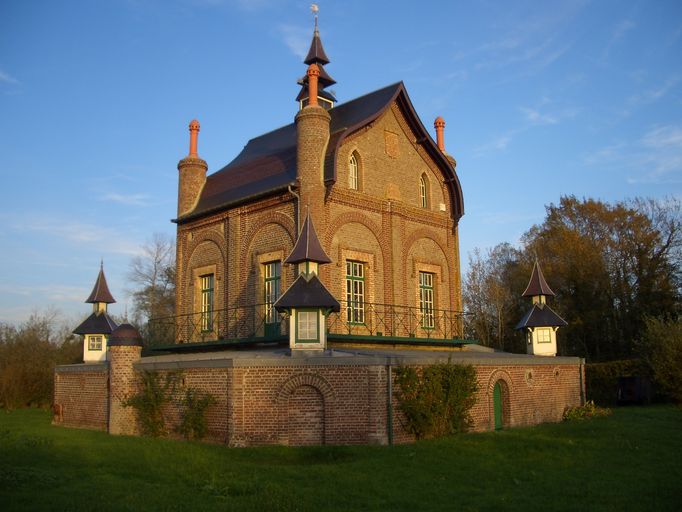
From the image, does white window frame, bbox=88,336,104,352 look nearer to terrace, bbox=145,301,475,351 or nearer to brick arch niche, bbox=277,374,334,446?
terrace, bbox=145,301,475,351

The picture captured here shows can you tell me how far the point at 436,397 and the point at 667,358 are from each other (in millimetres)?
13223

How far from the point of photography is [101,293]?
80.3ft

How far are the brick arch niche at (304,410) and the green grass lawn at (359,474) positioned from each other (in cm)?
65

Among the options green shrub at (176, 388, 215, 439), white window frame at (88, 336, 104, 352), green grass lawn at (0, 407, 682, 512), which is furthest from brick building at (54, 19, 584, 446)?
white window frame at (88, 336, 104, 352)

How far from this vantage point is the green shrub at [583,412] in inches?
848

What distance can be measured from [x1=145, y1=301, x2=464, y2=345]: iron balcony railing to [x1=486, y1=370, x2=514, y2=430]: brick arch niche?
3155mm

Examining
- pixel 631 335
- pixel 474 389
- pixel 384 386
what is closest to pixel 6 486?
pixel 384 386

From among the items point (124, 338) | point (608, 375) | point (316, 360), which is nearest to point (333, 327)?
point (316, 360)

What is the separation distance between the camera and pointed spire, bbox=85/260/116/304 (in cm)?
2438

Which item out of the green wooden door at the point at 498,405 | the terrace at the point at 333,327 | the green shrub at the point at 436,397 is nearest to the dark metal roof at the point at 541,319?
the terrace at the point at 333,327

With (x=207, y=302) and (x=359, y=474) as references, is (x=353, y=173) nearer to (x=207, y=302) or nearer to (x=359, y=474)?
(x=207, y=302)

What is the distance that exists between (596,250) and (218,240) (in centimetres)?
2527

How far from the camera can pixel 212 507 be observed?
9.54 m

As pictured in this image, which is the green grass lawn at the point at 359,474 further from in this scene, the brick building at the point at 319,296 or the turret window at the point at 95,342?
the turret window at the point at 95,342
